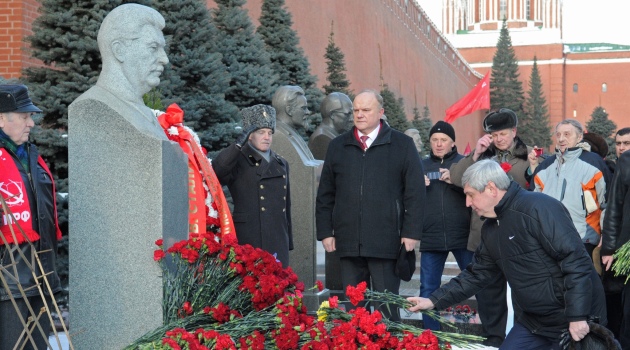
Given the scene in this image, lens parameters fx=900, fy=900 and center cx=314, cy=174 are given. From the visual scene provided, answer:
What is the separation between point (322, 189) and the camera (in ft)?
18.1

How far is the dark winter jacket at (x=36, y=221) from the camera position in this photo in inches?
152

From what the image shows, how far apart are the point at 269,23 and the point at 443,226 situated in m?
7.57

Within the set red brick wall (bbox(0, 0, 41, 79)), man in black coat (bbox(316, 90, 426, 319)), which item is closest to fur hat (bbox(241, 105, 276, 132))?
man in black coat (bbox(316, 90, 426, 319))

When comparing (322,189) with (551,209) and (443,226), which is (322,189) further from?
(551,209)

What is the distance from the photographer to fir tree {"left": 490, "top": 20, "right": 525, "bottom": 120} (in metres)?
59.5

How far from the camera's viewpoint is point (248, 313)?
399 cm

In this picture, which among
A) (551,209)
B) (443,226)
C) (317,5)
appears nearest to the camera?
(551,209)

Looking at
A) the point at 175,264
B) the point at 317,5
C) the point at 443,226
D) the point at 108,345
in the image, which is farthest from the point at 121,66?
the point at 317,5

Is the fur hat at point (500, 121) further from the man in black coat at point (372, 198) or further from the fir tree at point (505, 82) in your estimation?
the fir tree at point (505, 82)

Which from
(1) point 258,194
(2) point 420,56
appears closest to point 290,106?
(1) point 258,194

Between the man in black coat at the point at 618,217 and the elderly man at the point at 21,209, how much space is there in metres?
3.13

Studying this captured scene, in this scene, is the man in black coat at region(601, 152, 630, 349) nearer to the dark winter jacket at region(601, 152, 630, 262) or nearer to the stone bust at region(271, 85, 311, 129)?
the dark winter jacket at region(601, 152, 630, 262)

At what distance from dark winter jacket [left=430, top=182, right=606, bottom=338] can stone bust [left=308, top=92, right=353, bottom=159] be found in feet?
13.2

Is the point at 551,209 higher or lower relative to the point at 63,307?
higher
